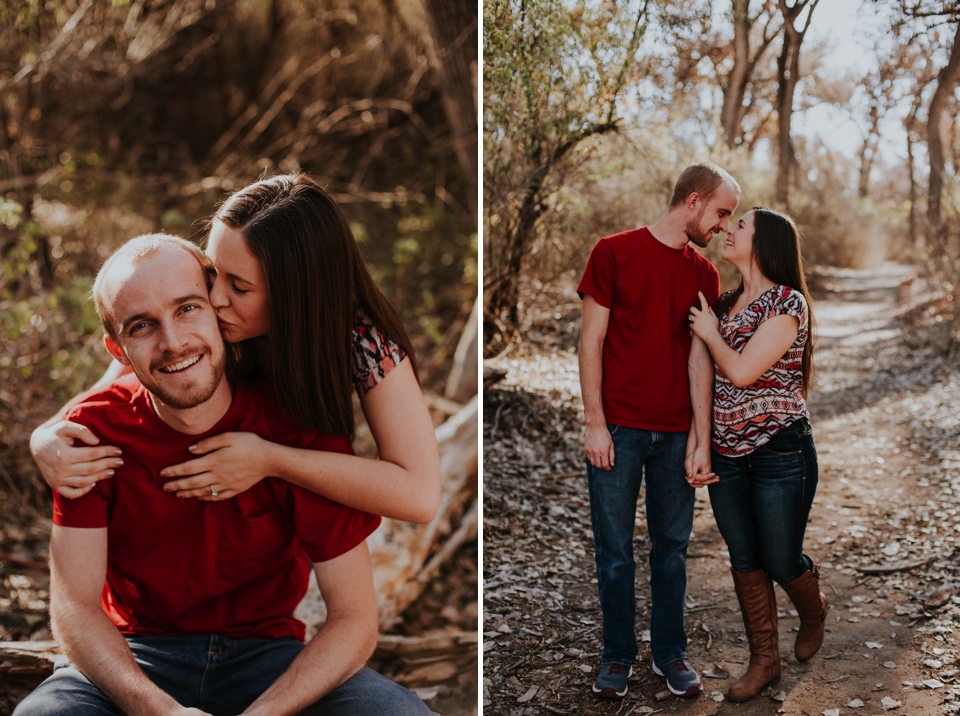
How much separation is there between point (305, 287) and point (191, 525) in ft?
2.25

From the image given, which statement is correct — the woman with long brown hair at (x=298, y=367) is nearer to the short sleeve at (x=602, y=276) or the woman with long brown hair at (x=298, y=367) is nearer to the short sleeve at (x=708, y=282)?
the short sleeve at (x=602, y=276)

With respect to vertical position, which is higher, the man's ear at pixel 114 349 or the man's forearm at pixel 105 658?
the man's ear at pixel 114 349

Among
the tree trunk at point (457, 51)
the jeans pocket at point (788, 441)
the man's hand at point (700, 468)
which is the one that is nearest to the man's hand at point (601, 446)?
the man's hand at point (700, 468)

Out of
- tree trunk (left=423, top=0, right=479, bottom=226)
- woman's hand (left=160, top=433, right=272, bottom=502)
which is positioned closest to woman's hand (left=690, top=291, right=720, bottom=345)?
woman's hand (left=160, top=433, right=272, bottom=502)

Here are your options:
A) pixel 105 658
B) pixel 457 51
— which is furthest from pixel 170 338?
pixel 457 51

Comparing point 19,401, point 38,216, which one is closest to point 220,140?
point 38,216

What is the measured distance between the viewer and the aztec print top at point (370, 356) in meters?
2.19

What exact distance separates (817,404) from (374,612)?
1.47m

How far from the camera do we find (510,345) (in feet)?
11.2

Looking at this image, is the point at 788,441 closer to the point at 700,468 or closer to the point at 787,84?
the point at 700,468

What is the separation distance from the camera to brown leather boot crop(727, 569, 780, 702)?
2270 millimetres

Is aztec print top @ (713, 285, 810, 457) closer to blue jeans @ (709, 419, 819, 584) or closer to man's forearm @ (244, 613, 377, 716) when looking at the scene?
blue jeans @ (709, 419, 819, 584)

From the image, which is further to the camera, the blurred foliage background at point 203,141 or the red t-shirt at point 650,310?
the blurred foliage background at point 203,141

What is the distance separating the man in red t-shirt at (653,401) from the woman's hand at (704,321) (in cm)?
3
